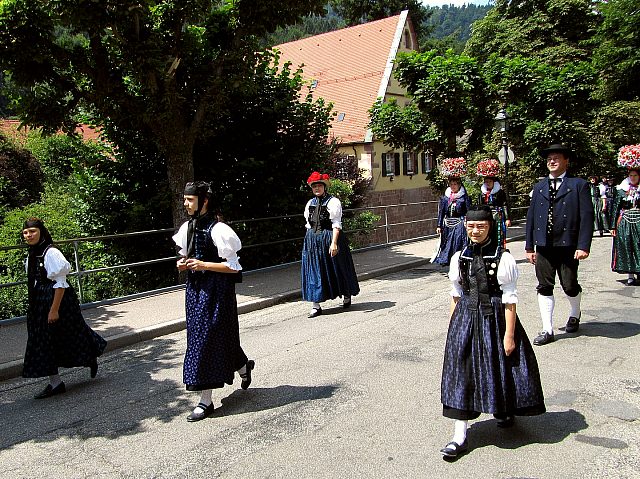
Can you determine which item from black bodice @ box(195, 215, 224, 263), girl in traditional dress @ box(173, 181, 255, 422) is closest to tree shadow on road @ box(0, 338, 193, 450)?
girl in traditional dress @ box(173, 181, 255, 422)

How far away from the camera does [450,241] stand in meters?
10.7

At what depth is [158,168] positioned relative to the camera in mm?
14562

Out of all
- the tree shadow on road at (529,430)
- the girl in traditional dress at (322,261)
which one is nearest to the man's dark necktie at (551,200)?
the tree shadow on road at (529,430)

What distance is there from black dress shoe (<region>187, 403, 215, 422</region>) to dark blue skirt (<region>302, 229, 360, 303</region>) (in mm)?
3681

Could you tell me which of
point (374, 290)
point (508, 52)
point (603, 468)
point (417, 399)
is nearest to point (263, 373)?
point (417, 399)

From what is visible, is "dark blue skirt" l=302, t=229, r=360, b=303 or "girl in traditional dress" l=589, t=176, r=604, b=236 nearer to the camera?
"dark blue skirt" l=302, t=229, r=360, b=303

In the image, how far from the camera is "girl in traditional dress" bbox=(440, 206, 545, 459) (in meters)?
4.04

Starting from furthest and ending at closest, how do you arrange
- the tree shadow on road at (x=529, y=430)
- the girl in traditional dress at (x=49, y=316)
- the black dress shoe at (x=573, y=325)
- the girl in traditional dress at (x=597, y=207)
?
the girl in traditional dress at (x=597, y=207)
the black dress shoe at (x=573, y=325)
the girl in traditional dress at (x=49, y=316)
the tree shadow on road at (x=529, y=430)

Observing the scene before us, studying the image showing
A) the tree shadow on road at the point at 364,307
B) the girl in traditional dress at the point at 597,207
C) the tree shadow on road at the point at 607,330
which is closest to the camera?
the tree shadow on road at the point at 607,330

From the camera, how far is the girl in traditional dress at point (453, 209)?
10.5 m

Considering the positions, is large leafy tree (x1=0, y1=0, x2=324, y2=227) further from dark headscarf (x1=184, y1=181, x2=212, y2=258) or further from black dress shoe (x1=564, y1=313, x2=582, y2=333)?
black dress shoe (x1=564, y1=313, x2=582, y2=333)

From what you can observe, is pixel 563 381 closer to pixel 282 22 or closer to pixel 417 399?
pixel 417 399

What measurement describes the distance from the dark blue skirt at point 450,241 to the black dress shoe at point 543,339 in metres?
3.84

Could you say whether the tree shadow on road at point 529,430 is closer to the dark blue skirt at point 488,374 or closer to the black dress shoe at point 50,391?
the dark blue skirt at point 488,374
